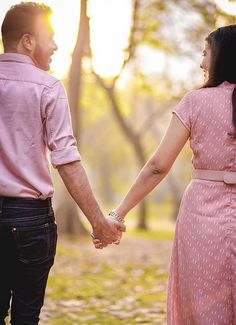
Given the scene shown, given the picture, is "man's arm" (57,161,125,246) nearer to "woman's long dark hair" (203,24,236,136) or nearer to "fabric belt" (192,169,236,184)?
"fabric belt" (192,169,236,184)

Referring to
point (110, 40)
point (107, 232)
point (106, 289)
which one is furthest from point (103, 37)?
point (107, 232)

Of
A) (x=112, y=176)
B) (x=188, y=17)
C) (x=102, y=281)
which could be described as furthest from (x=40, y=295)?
(x=112, y=176)

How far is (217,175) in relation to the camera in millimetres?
3283

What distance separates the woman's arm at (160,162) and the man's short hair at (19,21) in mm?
856

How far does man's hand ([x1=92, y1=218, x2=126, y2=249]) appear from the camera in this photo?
3592mm

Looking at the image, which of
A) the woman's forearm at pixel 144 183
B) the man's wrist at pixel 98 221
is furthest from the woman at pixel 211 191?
the man's wrist at pixel 98 221

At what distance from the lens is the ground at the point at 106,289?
19.5 ft

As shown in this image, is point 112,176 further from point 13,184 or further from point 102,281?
point 13,184

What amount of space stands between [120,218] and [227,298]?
889 mm

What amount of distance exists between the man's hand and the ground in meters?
1.97

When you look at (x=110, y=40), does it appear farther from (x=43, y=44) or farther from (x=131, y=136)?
(x=43, y=44)

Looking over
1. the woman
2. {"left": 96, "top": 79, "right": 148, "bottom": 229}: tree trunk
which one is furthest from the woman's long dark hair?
{"left": 96, "top": 79, "right": 148, "bottom": 229}: tree trunk

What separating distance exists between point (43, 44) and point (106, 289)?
4.86m

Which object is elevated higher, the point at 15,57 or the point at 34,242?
the point at 15,57
